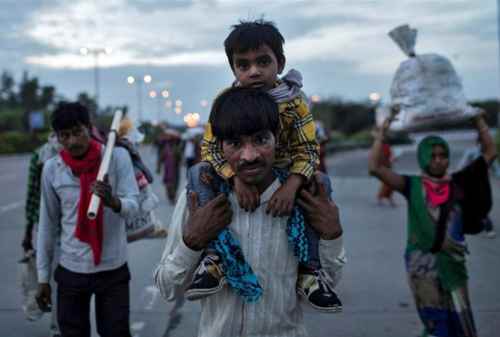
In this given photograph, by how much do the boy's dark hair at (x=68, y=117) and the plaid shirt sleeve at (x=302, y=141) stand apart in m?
1.81

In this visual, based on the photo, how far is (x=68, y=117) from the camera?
3.63 metres

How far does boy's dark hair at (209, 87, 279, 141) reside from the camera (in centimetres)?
202

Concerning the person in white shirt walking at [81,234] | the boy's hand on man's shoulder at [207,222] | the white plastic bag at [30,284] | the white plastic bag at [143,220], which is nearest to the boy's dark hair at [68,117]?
the person in white shirt walking at [81,234]

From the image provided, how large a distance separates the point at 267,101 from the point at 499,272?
224 inches

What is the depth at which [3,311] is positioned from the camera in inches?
226

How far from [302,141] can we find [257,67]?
30cm

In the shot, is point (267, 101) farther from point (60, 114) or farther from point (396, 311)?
point (396, 311)

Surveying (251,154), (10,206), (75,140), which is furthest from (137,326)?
(10,206)

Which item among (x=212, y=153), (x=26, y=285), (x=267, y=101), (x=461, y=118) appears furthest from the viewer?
(x=26, y=285)

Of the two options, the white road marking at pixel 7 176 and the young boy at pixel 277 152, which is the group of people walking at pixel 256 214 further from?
the white road marking at pixel 7 176

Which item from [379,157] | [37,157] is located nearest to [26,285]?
[37,157]

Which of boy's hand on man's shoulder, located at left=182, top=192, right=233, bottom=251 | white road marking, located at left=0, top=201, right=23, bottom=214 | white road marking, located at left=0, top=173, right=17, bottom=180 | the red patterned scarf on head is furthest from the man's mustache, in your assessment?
white road marking, located at left=0, top=173, right=17, bottom=180

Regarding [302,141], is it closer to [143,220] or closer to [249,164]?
[249,164]

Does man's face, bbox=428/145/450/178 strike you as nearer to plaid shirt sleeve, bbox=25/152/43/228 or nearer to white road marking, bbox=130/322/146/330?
white road marking, bbox=130/322/146/330
